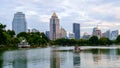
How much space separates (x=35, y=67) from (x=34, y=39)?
14807 centimetres

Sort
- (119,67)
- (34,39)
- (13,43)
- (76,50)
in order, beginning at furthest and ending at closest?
(34,39) < (13,43) < (76,50) < (119,67)

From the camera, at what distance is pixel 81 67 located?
3512 centimetres

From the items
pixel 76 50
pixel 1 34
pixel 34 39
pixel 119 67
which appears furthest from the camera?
pixel 34 39

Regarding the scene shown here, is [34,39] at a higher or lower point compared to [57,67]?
lower

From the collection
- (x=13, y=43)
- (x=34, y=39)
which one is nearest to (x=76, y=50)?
(x=13, y=43)

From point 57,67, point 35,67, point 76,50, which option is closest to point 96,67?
point 57,67

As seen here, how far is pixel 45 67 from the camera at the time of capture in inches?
1384

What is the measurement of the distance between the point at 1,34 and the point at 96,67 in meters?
82.7

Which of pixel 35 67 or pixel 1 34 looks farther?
pixel 1 34

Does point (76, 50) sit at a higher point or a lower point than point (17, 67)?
lower

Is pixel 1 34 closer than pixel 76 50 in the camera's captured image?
No

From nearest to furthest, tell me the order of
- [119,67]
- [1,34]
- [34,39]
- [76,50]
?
[119,67]
[76,50]
[1,34]
[34,39]

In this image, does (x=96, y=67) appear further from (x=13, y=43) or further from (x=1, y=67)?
(x=13, y=43)

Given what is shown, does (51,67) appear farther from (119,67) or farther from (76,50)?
(76,50)
